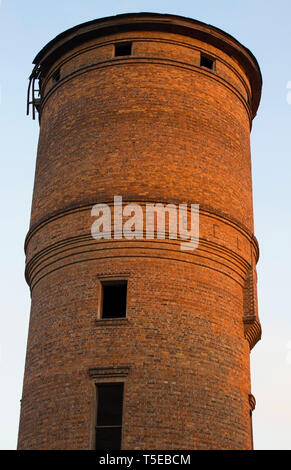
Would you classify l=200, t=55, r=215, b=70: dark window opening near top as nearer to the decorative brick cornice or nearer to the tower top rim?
the tower top rim

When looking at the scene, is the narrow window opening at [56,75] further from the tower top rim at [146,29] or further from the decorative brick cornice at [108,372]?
the decorative brick cornice at [108,372]

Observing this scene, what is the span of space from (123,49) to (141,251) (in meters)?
6.90

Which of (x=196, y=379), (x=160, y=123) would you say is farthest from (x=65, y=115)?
(x=196, y=379)

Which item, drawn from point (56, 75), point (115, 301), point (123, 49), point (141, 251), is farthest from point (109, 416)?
point (56, 75)

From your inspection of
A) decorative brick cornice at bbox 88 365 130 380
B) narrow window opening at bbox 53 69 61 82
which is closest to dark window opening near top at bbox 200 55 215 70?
narrow window opening at bbox 53 69 61 82

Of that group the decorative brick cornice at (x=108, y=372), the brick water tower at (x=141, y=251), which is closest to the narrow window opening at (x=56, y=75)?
the brick water tower at (x=141, y=251)

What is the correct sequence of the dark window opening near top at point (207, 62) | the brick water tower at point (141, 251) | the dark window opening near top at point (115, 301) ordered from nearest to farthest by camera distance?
the brick water tower at point (141, 251) → the dark window opening near top at point (115, 301) → the dark window opening near top at point (207, 62)

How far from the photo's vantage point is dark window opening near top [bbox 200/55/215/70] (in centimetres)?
2187

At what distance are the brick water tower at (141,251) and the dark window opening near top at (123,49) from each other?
3 centimetres

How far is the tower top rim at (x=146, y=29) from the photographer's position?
21281 mm

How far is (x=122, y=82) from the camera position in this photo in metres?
20.6

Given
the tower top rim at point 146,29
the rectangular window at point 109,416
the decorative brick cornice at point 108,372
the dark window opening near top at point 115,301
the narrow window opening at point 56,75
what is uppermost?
the tower top rim at point 146,29

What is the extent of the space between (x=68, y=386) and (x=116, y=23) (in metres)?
10.8
